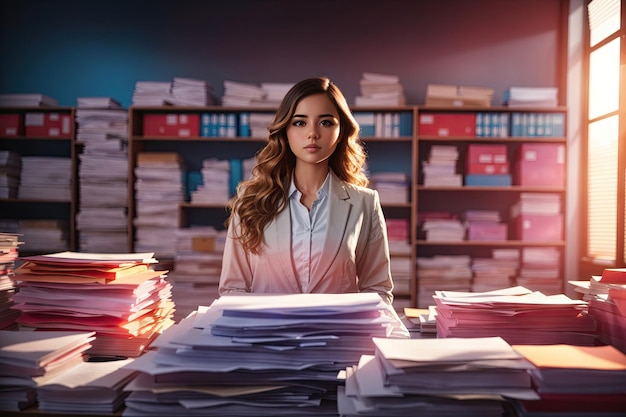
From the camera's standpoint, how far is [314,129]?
1535mm

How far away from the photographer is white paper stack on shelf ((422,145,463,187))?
417 cm

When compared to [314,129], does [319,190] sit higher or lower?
lower

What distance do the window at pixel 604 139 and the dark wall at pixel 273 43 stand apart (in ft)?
1.43

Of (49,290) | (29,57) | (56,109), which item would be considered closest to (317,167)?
(49,290)

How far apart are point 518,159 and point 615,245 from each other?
38.8 inches

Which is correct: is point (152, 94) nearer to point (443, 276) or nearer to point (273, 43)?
point (273, 43)

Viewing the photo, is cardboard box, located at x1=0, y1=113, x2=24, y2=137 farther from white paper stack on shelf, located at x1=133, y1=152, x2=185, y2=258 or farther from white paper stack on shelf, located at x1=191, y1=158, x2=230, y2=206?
white paper stack on shelf, located at x1=191, y1=158, x2=230, y2=206

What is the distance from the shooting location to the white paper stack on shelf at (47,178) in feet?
14.1

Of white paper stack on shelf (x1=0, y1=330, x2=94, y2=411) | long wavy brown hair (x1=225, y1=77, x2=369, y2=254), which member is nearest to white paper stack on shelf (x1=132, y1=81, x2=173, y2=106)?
long wavy brown hair (x1=225, y1=77, x2=369, y2=254)

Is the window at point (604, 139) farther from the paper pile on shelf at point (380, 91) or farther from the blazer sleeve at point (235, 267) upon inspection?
the blazer sleeve at point (235, 267)

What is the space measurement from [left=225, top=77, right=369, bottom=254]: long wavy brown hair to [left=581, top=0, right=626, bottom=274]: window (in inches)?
105

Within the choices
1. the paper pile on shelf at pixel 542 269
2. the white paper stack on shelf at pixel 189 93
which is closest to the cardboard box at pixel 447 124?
the paper pile on shelf at pixel 542 269

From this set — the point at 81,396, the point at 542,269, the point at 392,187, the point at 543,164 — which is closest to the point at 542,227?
the point at 542,269

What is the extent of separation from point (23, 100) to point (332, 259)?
3739mm
